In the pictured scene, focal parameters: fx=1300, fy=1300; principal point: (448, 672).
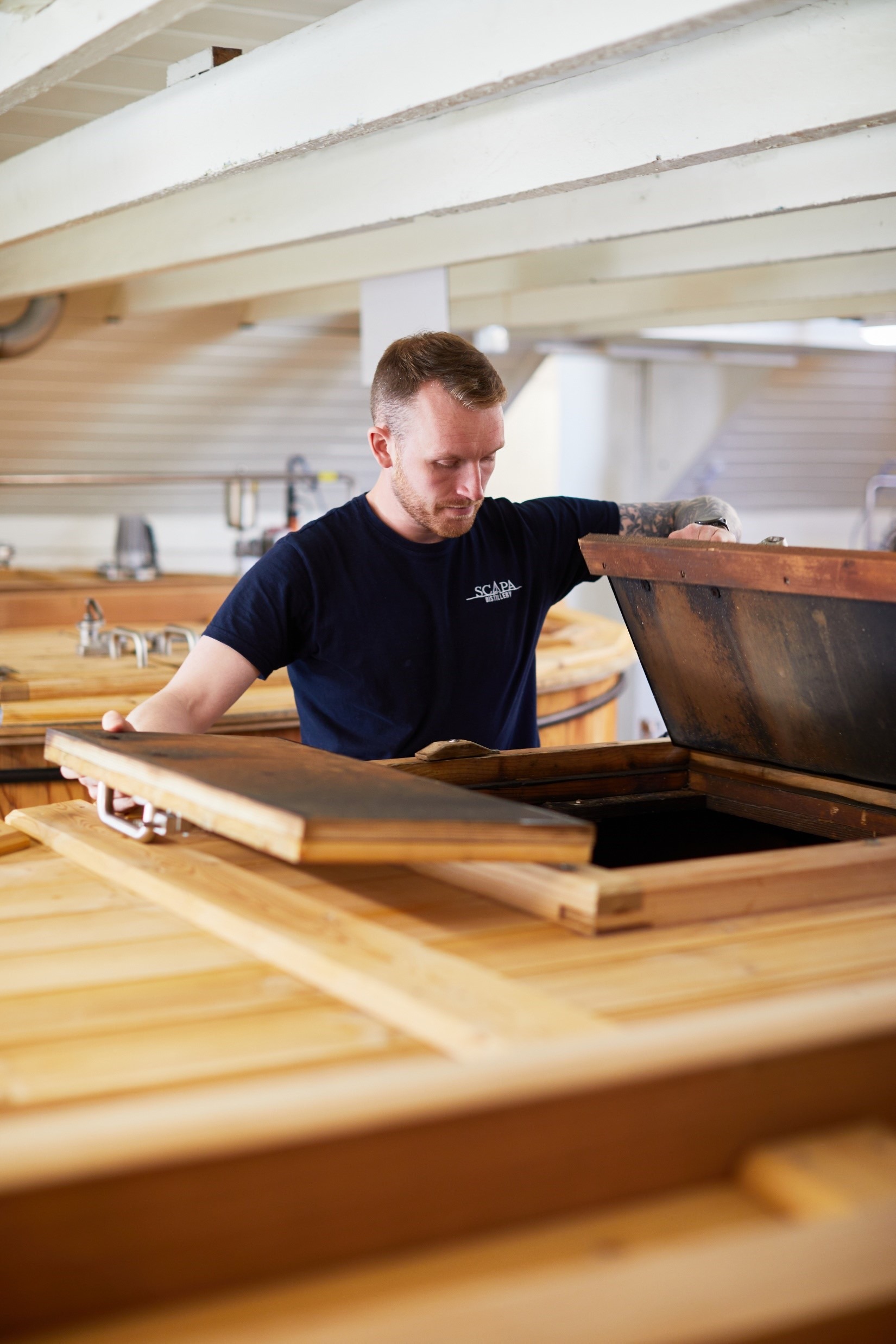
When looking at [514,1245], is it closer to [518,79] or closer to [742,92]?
[518,79]

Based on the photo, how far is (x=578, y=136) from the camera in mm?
2684

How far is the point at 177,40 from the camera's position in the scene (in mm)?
3064

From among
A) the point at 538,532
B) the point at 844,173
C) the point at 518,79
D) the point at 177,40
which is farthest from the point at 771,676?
the point at 177,40

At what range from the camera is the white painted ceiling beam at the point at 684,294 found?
5.16 meters

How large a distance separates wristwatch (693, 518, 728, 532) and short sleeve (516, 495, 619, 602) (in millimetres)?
185

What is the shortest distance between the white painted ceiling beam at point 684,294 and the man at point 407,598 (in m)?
2.54

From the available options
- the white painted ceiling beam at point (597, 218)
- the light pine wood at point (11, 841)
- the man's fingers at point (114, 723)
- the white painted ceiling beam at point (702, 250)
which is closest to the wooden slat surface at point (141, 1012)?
the light pine wood at point (11, 841)

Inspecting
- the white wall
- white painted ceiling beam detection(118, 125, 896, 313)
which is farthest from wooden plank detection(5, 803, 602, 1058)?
the white wall

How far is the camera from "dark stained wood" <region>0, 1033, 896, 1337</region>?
822mm

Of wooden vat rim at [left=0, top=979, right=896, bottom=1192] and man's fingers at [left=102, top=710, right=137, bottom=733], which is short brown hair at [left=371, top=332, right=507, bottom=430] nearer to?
man's fingers at [left=102, top=710, right=137, bottom=733]

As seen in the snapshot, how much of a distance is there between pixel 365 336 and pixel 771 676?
125 inches

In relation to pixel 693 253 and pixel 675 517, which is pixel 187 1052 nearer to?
pixel 675 517

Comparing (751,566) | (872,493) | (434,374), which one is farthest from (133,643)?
(872,493)

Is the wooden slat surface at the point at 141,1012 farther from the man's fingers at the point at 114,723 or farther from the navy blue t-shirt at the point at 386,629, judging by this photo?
the navy blue t-shirt at the point at 386,629
